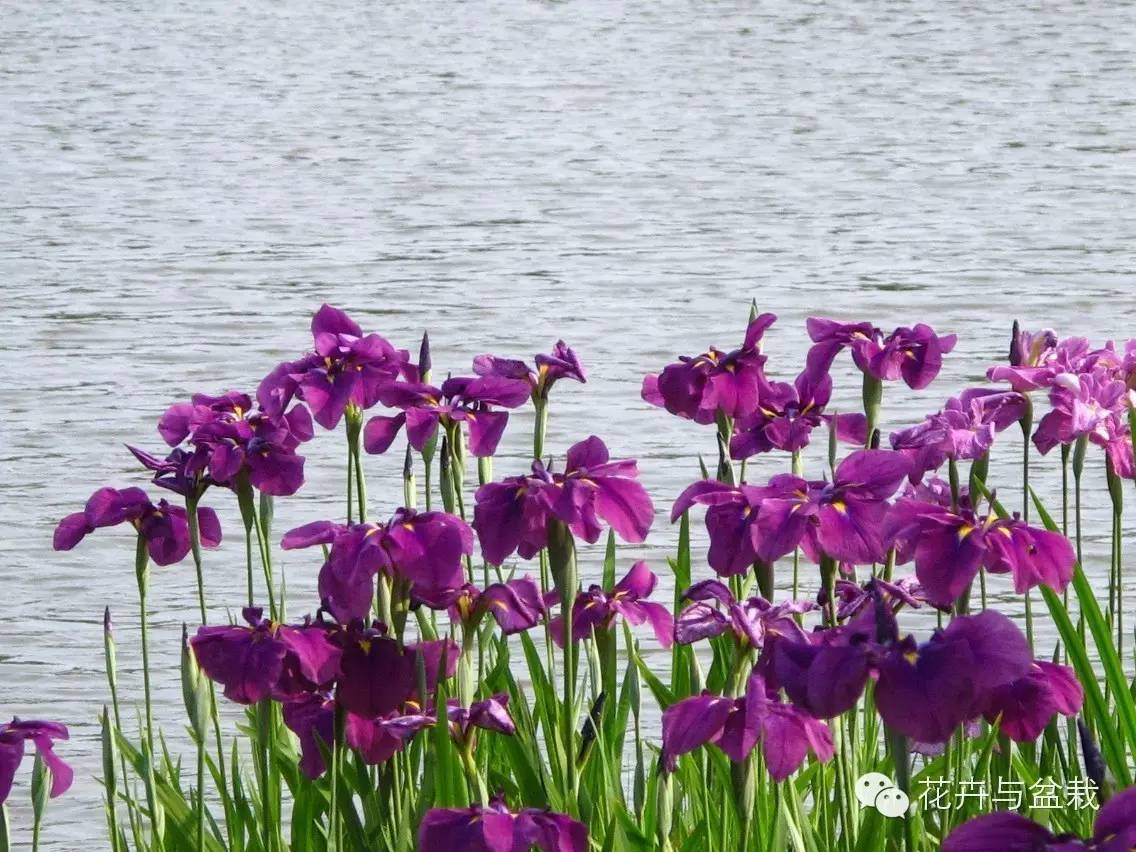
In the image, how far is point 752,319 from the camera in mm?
2676

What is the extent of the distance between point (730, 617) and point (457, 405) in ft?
1.86

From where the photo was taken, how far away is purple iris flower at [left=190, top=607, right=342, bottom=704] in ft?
7.15

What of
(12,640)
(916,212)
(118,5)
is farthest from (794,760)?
(118,5)

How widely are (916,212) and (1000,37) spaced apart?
9.76 meters

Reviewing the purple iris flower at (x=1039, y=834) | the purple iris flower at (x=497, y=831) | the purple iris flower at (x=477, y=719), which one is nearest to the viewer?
the purple iris flower at (x=1039, y=834)

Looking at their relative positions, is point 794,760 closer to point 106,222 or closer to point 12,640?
point 12,640

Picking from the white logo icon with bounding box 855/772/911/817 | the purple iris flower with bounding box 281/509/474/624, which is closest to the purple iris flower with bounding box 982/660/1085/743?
the white logo icon with bounding box 855/772/911/817

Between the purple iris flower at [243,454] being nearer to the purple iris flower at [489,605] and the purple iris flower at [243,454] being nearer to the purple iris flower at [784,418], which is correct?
the purple iris flower at [489,605]

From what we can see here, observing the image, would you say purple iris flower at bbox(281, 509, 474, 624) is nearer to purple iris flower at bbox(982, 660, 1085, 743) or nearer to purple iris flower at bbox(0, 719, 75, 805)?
purple iris flower at bbox(0, 719, 75, 805)

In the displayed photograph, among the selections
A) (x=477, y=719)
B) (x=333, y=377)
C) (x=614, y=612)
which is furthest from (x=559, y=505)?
(x=333, y=377)

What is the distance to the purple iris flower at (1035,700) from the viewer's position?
2125 mm

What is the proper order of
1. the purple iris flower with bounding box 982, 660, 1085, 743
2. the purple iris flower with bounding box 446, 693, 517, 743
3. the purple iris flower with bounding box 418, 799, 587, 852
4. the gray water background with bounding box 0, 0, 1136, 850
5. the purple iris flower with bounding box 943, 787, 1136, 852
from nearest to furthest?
the purple iris flower with bounding box 943, 787, 1136, 852
the purple iris flower with bounding box 418, 799, 587, 852
the purple iris flower with bounding box 982, 660, 1085, 743
the purple iris flower with bounding box 446, 693, 517, 743
the gray water background with bounding box 0, 0, 1136, 850

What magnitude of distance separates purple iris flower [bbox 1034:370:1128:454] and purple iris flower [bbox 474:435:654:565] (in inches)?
25.1

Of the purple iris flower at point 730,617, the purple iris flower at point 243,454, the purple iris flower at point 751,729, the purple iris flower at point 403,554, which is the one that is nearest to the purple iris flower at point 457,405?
the purple iris flower at point 243,454
